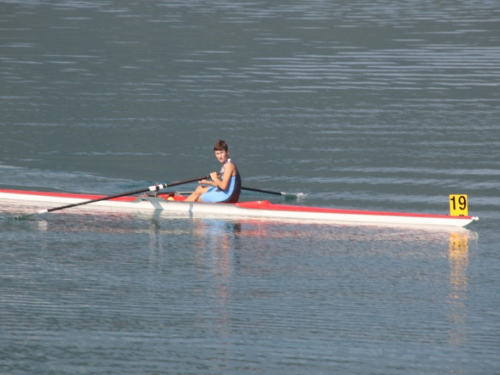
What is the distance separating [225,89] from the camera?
95.6 feet

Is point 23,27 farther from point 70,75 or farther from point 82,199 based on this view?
point 82,199

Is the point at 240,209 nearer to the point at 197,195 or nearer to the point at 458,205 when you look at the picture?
the point at 197,195

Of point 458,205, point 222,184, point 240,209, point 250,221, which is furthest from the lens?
point 222,184

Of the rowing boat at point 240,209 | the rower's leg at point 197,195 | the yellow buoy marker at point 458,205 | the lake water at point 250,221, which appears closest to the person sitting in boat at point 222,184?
the rower's leg at point 197,195

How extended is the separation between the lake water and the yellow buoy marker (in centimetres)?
28

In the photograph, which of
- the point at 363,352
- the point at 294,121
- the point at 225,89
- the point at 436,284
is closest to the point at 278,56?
the point at 225,89

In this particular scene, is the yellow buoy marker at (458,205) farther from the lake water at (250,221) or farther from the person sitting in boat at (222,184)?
the person sitting in boat at (222,184)

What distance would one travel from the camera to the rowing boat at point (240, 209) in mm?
14500

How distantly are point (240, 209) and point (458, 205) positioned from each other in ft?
10.7

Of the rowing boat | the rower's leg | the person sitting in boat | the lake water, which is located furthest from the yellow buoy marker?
the rower's leg

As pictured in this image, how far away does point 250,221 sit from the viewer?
15.1 meters

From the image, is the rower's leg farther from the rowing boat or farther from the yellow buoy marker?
the yellow buoy marker

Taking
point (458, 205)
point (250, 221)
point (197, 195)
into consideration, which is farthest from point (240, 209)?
point (458, 205)

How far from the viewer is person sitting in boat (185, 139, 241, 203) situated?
15.2m
